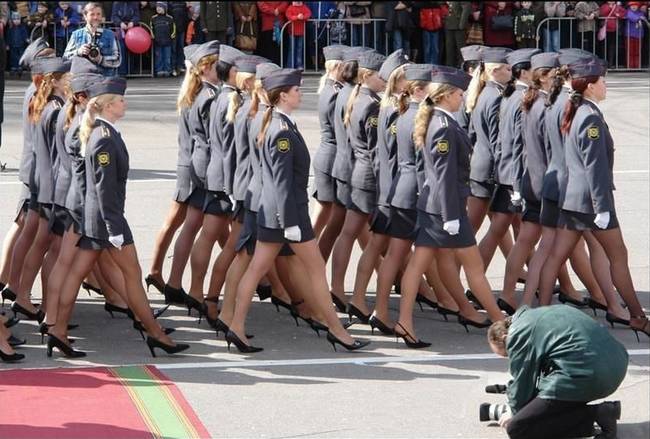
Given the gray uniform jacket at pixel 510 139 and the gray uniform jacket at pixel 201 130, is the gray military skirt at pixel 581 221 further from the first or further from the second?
the gray uniform jacket at pixel 201 130

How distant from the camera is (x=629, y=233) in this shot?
1420 cm

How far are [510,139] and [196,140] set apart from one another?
2.33 meters

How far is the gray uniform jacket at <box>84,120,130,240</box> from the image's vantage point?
9.70 meters

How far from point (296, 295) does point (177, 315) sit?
95cm

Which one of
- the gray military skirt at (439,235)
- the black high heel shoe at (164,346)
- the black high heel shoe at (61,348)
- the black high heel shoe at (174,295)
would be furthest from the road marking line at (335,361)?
the black high heel shoe at (174,295)

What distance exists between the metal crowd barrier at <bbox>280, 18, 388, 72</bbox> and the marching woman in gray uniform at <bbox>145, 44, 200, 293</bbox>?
1433 cm

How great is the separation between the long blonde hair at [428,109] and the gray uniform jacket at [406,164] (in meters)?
0.11

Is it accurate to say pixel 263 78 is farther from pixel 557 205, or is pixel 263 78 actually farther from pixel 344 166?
pixel 557 205

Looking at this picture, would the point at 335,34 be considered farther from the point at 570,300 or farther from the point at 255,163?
the point at 255,163

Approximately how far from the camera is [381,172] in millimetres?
10883

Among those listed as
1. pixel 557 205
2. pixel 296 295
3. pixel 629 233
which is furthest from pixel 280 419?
pixel 629 233

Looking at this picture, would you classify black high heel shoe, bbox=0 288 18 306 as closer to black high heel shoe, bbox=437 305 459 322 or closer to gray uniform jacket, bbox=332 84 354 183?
gray uniform jacket, bbox=332 84 354 183

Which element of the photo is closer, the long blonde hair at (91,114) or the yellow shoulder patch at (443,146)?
the long blonde hair at (91,114)

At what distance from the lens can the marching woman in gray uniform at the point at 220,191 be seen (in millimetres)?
10883
